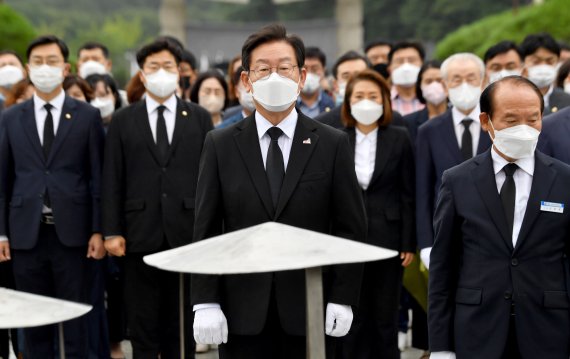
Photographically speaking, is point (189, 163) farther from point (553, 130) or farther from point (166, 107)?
point (553, 130)

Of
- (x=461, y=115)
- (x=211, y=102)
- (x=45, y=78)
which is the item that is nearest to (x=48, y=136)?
(x=45, y=78)

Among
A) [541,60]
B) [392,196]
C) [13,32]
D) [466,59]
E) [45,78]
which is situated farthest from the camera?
[13,32]

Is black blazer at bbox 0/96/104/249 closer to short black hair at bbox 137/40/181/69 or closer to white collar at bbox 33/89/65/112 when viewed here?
white collar at bbox 33/89/65/112

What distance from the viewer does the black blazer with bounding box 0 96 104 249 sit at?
698 cm

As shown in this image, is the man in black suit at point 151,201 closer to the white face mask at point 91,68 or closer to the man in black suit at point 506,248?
the man in black suit at point 506,248

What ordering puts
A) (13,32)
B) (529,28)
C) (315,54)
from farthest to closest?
(13,32) → (529,28) → (315,54)

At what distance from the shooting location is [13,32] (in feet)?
52.2

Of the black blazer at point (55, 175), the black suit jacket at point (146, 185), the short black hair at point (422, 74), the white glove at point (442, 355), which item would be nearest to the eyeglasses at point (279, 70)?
the white glove at point (442, 355)

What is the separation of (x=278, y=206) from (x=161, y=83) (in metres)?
2.74

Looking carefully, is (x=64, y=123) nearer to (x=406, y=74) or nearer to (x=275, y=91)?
(x=275, y=91)

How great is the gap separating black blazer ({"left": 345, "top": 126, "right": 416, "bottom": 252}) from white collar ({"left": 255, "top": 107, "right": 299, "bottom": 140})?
261cm

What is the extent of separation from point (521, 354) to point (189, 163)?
3042 millimetres

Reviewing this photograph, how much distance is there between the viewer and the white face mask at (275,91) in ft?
14.6

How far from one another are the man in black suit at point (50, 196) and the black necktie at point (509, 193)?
3.30 metres
